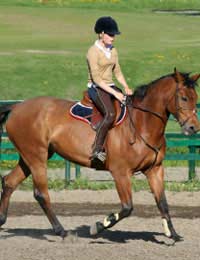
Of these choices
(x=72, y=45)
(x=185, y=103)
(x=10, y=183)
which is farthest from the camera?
(x=72, y=45)

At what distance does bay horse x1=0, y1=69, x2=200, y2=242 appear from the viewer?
426 inches

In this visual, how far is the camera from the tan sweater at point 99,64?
1105 centimetres

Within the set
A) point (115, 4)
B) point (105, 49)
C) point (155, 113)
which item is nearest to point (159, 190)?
point (155, 113)

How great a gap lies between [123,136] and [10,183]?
1.84 metres

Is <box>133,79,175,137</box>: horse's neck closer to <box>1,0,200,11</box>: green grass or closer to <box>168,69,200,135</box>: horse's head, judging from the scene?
<box>168,69,200,135</box>: horse's head

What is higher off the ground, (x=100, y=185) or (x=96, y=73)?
(x=96, y=73)

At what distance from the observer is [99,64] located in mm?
11102

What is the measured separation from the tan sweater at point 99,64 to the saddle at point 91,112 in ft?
1.07

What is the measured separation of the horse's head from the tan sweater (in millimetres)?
837

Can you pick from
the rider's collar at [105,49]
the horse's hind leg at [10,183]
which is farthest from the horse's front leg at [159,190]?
the horse's hind leg at [10,183]

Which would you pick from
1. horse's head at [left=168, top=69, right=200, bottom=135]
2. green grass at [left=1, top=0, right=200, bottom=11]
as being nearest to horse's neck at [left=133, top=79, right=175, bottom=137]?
horse's head at [left=168, top=69, right=200, bottom=135]

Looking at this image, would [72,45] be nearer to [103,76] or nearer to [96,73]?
[103,76]

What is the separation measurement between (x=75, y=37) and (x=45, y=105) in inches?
930

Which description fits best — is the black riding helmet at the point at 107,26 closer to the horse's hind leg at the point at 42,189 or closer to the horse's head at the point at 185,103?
the horse's head at the point at 185,103
